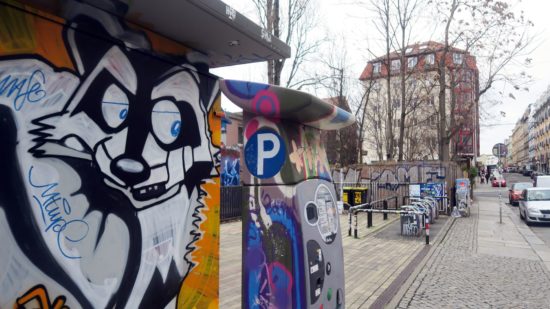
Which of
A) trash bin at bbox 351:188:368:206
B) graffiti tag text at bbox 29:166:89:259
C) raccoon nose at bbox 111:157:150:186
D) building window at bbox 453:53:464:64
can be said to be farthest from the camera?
building window at bbox 453:53:464:64

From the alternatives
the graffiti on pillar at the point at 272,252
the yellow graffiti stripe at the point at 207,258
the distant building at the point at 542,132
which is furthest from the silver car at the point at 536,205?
the distant building at the point at 542,132

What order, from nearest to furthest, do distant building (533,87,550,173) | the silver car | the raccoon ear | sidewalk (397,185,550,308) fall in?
1. the raccoon ear
2. sidewalk (397,185,550,308)
3. the silver car
4. distant building (533,87,550,173)

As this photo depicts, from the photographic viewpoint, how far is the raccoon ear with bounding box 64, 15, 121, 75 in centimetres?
217

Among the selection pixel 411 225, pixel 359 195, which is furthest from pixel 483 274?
pixel 359 195

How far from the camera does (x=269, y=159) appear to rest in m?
3.38

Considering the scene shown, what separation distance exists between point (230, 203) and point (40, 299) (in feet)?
37.2

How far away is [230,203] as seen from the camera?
13227 mm

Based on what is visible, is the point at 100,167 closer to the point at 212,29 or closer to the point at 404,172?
the point at 212,29

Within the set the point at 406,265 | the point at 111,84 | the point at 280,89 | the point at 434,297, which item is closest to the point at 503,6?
the point at 406,265

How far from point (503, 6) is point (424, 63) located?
5017mm

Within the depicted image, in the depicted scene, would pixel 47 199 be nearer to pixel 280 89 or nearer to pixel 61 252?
pixel 61 252

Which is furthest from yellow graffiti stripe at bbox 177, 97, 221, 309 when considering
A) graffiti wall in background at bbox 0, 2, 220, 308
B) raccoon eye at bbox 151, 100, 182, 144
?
raccoon eye at bbox 151, 100, 182, 144

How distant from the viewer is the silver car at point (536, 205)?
14852mm

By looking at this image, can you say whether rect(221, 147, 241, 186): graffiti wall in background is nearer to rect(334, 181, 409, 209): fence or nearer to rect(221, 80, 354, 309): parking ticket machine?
rect(334, 181, 409, 209): fence
